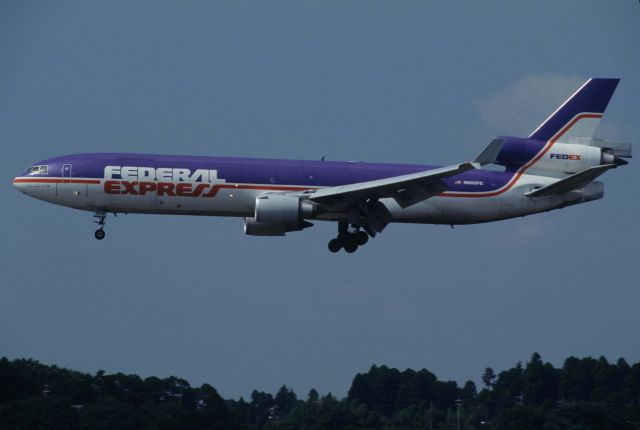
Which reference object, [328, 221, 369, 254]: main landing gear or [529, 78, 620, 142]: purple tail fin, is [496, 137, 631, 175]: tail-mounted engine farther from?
[328, 221, 369, 254]: main landing gear

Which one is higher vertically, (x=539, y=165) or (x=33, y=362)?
(x=539, y=165)

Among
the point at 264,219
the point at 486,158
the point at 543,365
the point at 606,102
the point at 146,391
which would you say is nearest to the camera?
Answer: the point at 486,158

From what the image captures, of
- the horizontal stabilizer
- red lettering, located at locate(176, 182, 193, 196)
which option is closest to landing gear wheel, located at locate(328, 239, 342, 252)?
red lettering, located at locate(176, 182, 193, 196)

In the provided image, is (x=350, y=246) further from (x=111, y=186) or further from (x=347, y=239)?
(x=111, y=186)

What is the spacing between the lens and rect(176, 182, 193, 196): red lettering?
58469 mm

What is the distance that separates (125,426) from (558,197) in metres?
26.3

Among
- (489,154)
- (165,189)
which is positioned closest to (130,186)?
(165,189)

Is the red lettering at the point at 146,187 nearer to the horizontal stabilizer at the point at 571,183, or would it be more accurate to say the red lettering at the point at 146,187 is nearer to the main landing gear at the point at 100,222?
the main landing gear at the point at 100,222

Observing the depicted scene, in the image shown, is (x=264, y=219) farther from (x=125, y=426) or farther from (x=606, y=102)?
(x=606, y=102)

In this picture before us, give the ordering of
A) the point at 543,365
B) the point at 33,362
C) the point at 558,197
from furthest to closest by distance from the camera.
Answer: the point at 543,365 < the point at 33,362 < the point at 558,197

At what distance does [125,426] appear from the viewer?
218ft

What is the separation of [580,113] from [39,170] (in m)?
28.5

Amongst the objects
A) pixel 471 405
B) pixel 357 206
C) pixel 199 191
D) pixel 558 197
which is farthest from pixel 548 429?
pixel 471 405

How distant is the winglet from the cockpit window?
2103 cm
